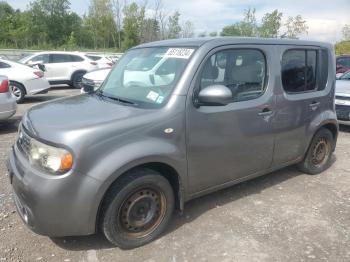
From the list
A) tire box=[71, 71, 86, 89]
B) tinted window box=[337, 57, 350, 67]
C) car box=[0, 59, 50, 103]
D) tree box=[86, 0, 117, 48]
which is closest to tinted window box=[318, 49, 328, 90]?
car box=[0, 59, 50, 103]

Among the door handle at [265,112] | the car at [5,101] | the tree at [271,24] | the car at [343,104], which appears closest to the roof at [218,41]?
the door handle at [265,112]

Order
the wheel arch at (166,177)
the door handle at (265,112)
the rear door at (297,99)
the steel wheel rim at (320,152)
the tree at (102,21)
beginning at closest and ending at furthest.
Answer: the wheel arch at (166,177) < the door handle at (265,112) < the rear door at (297,99) < the steel wheel rim at (320,152) < the tree at (102,21)

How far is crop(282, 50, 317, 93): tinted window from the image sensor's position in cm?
426

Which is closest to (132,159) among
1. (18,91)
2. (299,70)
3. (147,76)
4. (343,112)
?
(147,76)

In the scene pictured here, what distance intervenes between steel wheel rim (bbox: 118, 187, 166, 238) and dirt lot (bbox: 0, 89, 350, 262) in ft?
0.54

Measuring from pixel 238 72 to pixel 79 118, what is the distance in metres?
1.72

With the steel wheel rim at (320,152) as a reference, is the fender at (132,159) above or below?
above

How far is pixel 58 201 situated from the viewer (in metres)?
2.79

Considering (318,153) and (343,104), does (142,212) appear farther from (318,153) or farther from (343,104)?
(343,104)

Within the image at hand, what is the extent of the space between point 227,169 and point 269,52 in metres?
1.41

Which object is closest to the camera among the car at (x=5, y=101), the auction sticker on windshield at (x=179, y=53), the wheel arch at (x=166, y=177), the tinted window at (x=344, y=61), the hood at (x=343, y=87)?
the wheel arch at (x=166, y=177)

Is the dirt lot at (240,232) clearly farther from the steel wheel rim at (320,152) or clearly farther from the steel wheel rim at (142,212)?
the steel wheel rim at (320,152)

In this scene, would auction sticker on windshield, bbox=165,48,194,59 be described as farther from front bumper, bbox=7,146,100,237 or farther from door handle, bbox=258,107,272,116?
front bumper, bbox=7,146,100,237

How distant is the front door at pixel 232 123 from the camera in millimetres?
3428
